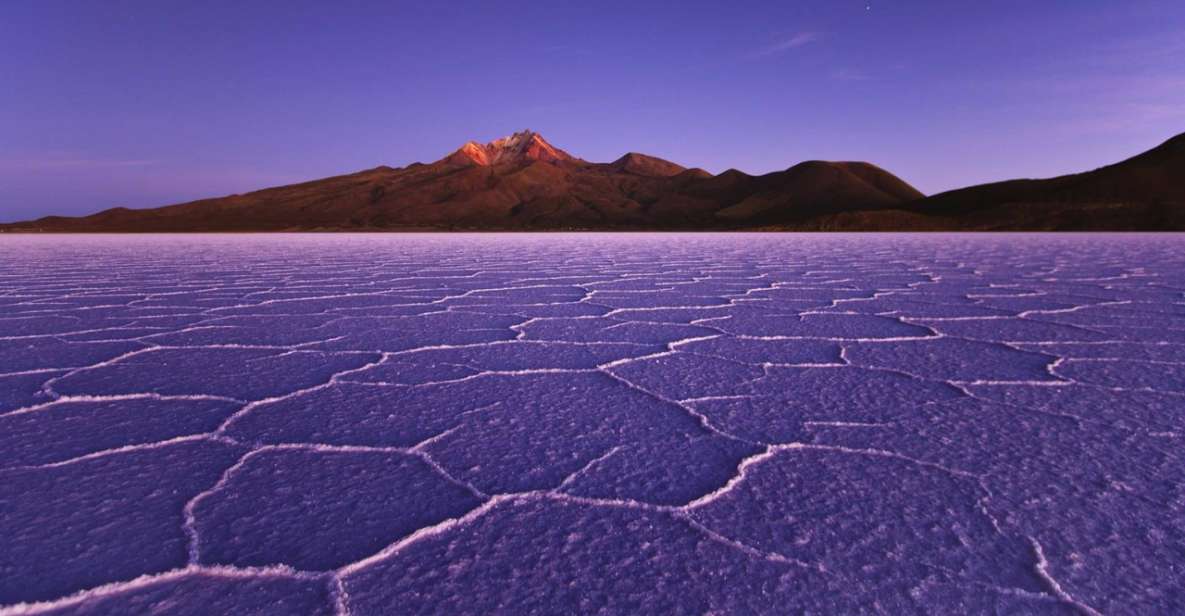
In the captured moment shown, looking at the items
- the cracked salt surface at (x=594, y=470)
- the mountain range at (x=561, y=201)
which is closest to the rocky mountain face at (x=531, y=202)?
the mountain range at (x=561, y=201)

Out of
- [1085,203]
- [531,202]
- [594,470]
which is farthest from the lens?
[531,202]

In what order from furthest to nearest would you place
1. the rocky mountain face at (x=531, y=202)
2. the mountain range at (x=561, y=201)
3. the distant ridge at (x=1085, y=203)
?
the rocky mountain face at (x=531, y=202)
the mountain range at (x=561, y=201)
the distant ridge at (x=1085, y=203)

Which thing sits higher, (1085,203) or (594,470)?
(1085,203)

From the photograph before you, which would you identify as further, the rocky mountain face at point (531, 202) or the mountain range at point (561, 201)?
the rocky mountain face at point (531, 202)

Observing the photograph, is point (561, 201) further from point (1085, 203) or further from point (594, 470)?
point (594, 470)

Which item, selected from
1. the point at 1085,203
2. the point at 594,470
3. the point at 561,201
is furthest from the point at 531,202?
the point at 594,470

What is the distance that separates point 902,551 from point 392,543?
0.71 m

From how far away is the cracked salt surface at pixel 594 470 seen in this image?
2.80ft

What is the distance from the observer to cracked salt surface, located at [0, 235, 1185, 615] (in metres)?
0.85

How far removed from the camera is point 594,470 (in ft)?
4.09

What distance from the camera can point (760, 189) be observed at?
66.6m

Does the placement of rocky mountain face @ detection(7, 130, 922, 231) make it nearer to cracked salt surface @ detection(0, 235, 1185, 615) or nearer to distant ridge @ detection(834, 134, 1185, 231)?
distant ridge @ detection(834, 134, 1185, 231)

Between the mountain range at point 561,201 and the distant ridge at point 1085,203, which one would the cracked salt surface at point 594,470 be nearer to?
the distant ridge at point 1085,203

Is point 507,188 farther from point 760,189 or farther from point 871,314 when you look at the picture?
point 871,314
